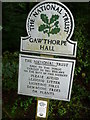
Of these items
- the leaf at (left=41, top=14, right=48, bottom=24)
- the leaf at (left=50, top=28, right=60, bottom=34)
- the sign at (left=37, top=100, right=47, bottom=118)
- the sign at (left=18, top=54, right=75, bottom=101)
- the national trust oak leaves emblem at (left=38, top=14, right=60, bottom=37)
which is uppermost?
the leaf at (left=41, top=14, right=48, bottom=24)

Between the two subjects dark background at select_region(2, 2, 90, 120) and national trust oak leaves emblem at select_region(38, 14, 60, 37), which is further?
dark background at select_region(2, 2, 90, 120)

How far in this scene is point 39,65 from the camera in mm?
1985

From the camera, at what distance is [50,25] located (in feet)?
6.09

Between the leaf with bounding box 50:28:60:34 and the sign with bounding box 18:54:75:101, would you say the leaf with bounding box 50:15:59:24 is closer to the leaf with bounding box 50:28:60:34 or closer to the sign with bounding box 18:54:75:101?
the leaf with bounding box 50:28:60:34

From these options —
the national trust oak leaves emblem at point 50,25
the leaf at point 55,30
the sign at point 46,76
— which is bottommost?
the sign at point 46,76

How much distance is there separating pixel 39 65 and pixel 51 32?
13.7 inches

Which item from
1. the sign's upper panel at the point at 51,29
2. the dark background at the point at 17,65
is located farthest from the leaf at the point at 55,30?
the dark background at the point at 17,65

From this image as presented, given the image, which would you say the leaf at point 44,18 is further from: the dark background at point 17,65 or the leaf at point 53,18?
the dark background at point 17,65

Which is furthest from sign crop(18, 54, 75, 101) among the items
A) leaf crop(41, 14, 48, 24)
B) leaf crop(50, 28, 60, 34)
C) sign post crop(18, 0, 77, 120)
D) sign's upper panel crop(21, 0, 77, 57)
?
leaf crop(41, 14, 48, 24)

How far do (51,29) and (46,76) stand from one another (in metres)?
0.47

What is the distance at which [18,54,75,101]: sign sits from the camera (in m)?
1.94

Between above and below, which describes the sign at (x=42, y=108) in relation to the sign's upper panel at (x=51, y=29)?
below

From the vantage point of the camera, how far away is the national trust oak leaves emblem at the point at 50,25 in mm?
1840

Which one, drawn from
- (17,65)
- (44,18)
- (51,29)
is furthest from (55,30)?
(17,65)
